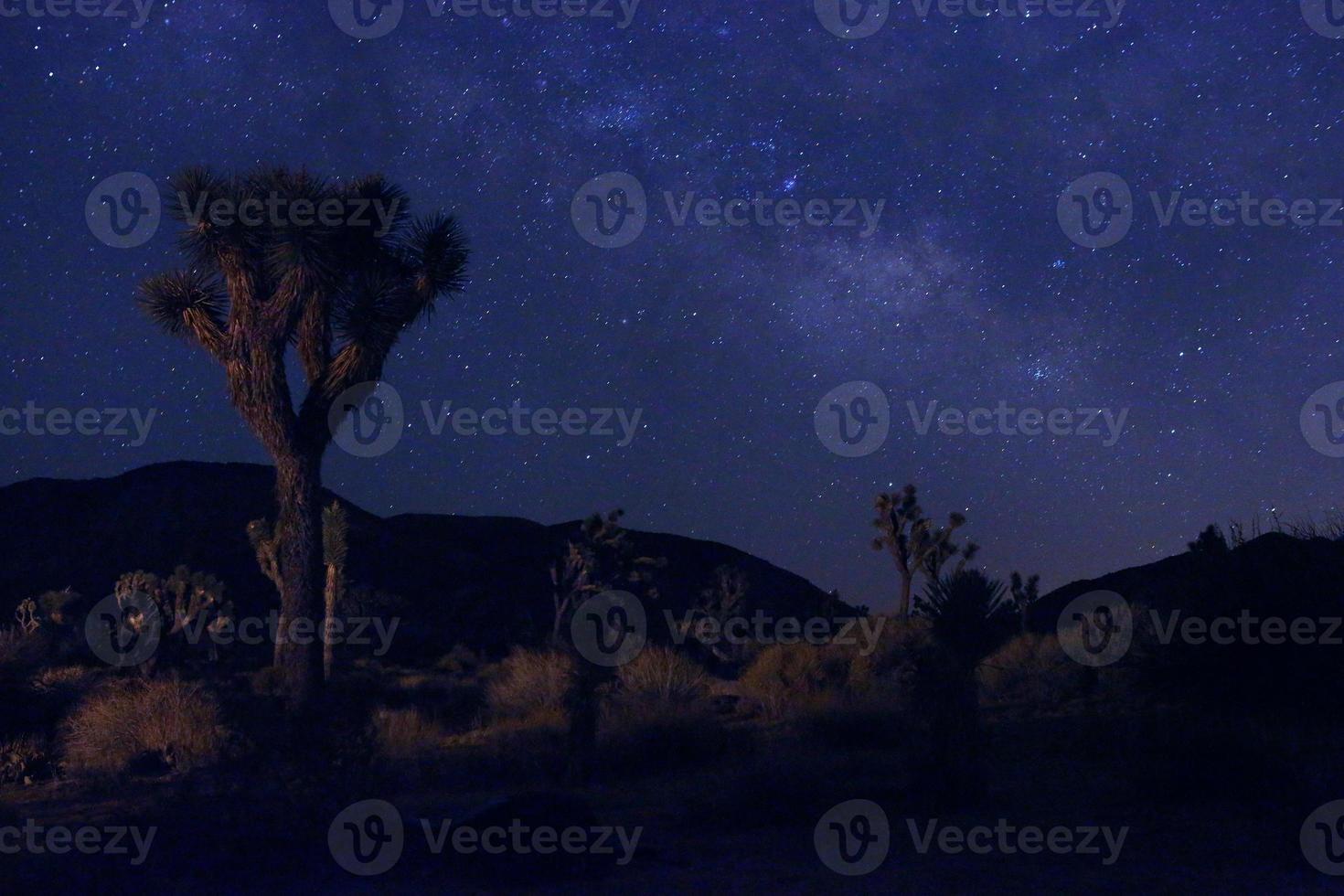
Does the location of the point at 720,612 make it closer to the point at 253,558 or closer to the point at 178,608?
the point at 178,608

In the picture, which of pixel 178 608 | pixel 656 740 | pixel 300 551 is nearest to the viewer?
pixel 656 740

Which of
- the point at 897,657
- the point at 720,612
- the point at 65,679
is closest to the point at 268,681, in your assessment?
the point at 65,679

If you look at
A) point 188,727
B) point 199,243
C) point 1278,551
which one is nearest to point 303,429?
point 199,243

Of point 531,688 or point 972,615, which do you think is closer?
point 972,615

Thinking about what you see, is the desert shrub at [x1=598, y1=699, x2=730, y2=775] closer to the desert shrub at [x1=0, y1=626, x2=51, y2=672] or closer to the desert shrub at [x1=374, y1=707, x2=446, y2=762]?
the desert shrub at [x1=374, y1=707, x2=446, y2=762]

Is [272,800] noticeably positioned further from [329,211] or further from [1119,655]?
[1119,655]

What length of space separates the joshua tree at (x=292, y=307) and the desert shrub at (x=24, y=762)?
10.5 feet

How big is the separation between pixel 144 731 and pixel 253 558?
137 ft

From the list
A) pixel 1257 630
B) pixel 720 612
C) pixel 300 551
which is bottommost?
pixel 720 612

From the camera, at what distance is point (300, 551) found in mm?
17297

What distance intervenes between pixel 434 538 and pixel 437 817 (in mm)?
55422

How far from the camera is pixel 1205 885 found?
8188 mm

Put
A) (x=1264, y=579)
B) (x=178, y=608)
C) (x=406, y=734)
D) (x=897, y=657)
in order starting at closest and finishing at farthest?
1. (x=1264, y=579)
2. (x=406, y=734)
3. (x=897, y=657)
4. (x=178, y=608)

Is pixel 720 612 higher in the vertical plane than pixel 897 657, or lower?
lower
